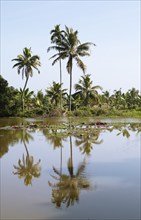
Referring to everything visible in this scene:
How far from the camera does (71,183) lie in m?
7.43

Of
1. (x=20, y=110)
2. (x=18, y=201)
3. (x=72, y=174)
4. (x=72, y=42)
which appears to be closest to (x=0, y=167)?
(x=72, y=174)

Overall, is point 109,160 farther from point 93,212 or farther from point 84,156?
point 93,212

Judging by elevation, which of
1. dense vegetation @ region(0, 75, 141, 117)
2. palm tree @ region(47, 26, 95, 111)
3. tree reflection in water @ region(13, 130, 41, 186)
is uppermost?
palm tree @ region(47, 26, 95, 111)

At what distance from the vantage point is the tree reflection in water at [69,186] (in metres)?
6.17

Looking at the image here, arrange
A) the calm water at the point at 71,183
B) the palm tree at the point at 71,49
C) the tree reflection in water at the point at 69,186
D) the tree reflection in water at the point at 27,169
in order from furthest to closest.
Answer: the palm tree at the point at 71,49 → the tree reflection in water at the point at 27,169 → the tree reflection in water at the point at 69,186 → the calm water at the point at 71,183

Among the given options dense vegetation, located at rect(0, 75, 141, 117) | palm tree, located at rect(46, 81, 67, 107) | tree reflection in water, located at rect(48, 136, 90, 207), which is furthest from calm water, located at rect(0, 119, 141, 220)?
palm tree, located at rect(46, 81, 67, 107)

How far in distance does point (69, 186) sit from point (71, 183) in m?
0.28

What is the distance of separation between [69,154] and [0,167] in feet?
10.1

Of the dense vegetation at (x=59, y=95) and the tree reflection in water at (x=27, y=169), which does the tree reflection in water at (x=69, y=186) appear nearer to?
the tree reflection in water at (x=27, y=169)

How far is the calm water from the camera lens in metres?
5.52

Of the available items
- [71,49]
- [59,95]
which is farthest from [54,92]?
[71,49]

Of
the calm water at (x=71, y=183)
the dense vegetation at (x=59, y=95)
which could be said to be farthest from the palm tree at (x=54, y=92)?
the calm water at (x=71, y=183)

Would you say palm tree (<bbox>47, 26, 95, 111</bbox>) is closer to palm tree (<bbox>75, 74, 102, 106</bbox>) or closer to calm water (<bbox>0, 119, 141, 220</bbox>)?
palm tree (<bbox>75, 74, 102, 106</bbox>)

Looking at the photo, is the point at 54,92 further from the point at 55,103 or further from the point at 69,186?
the point at 69,186
